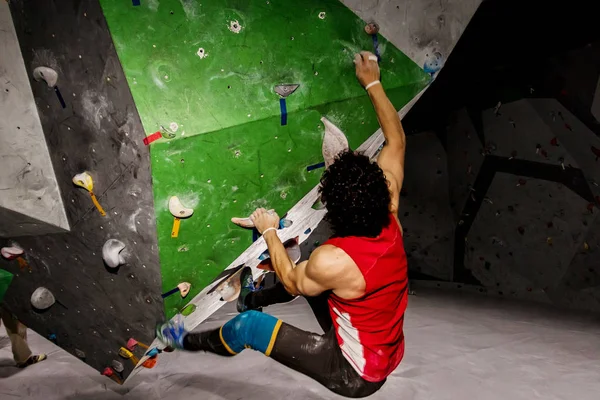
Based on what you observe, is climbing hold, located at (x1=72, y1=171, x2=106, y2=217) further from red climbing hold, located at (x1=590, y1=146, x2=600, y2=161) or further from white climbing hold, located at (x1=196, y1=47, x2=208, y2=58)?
red climbing hold, located at (x1=590, y1=146, x2=600, y2=161)

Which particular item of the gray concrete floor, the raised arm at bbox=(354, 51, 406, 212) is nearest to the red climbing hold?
the gray concrete floor

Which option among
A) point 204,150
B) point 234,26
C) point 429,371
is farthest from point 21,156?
point 429,371

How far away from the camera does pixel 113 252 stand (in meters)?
1.87

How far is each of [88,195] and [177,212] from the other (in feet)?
1.26

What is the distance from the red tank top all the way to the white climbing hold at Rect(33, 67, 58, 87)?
114 cm

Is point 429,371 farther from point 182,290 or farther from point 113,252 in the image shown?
point 113,252

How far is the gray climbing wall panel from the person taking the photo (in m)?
1.65

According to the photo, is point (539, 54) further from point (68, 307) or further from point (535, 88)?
point (68, 307)

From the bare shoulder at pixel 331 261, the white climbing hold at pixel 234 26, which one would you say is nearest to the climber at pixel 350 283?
the bare shoulder at pixel 331 261

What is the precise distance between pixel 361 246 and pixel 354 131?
1.96 ft

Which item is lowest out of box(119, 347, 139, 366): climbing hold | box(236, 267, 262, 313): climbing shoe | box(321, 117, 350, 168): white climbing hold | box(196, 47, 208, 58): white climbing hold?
box(119, 347, 139, 366): climbing hold

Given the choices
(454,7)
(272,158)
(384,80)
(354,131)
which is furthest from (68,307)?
(454,7)

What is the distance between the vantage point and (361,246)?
1669mm

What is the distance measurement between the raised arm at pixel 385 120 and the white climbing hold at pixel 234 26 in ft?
1.64
